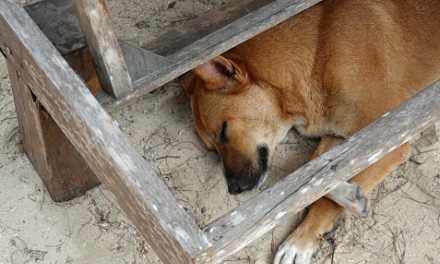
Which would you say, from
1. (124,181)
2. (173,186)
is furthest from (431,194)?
(124,181)

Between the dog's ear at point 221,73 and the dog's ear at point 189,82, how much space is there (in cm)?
24

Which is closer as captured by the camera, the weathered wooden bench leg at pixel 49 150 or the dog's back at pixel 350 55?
the weathered wooden bench leg at pixel 49 150

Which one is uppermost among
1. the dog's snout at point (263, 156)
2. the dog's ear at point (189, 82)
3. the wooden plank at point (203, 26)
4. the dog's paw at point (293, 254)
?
the wooden plank at point (203, 26)

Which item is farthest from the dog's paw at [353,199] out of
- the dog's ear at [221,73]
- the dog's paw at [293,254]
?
the dog's ear at [221,73]

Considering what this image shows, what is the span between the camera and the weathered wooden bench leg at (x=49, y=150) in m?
3.28

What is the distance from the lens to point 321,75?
3.69 metres

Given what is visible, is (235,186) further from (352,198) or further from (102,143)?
(102,143)

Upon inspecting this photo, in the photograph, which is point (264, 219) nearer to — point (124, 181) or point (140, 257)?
point (124, 181)

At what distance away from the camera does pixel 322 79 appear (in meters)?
3.70

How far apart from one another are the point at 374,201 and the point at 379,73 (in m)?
0.65

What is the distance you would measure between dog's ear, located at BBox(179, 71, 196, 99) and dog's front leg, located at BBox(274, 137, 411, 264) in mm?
908

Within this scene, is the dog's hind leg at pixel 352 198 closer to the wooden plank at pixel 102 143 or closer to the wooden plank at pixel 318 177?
the wooden plank at pixel 318 177

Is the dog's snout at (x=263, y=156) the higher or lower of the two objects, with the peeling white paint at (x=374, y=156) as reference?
lower

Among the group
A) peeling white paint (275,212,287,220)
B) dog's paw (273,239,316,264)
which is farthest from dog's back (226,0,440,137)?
peeling white paint (275,212,287,220)
